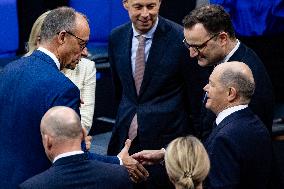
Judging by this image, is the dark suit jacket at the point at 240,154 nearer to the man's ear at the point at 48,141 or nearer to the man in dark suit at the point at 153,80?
the man's ear at the point at 48,141

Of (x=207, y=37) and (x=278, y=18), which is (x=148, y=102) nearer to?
(x=207, y=37)

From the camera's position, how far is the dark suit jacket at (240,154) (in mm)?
3303

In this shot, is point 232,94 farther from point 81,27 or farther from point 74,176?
point 74,176

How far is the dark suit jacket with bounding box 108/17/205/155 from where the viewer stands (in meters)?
4.37

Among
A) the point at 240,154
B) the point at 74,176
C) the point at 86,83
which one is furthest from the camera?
the point at 86,83

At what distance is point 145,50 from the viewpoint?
448cm

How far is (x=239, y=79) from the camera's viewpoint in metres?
3.48

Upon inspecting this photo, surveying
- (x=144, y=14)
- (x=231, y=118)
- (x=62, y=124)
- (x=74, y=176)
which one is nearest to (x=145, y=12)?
(x=144, y=14)

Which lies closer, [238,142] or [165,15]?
[238,142]

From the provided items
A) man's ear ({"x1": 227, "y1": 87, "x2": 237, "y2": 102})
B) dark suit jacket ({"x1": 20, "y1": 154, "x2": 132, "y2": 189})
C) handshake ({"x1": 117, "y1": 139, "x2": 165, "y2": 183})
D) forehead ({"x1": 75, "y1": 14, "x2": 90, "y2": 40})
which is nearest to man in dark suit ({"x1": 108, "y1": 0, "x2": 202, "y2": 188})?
handshake ({"x1": 117, "y1": 139, "x2": 165, "y2": 183})

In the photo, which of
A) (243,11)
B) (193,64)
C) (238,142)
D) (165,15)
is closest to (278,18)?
(243,11)

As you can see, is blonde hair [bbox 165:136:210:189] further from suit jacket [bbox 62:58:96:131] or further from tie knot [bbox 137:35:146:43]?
suit jacket [bbox 62:58:96:131]

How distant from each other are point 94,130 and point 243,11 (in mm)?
1779

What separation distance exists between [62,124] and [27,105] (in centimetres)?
48
